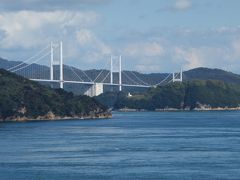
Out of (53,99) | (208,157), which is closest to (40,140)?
(208,157)

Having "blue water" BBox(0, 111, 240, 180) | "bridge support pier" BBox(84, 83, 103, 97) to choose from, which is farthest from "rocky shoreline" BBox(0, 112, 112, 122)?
"blue water" BBox(0, 111, 240, 180)

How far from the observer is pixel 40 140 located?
60875 millimetres

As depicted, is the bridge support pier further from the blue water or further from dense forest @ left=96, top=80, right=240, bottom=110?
the blue water

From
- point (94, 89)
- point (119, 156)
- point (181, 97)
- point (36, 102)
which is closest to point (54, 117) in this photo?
point (36, 102)

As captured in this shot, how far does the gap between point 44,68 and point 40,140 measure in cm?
8778

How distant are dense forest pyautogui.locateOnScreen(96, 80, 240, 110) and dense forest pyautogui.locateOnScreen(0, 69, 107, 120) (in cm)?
5586

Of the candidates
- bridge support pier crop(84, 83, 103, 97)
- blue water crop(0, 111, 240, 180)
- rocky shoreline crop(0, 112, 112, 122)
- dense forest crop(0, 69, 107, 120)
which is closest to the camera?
blue water crop(0, 111, 240, 180)

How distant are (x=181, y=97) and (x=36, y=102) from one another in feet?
252

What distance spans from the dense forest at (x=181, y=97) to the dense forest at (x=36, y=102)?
55856mm

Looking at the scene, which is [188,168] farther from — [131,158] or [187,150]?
[187,150]

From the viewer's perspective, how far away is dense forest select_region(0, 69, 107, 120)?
100 metres

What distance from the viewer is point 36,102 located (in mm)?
101688

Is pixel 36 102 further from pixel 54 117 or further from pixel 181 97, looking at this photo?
pixel 181 97

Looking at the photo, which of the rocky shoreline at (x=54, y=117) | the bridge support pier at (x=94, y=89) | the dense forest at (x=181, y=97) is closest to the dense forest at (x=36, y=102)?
the rocky shoreline at (x=54, y=117)
